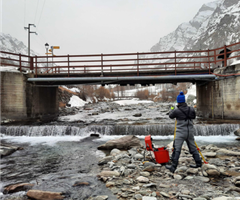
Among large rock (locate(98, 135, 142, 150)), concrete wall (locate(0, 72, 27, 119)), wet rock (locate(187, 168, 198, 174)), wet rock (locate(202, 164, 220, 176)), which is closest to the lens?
wet rock (locate(202, 164, 220, 176))

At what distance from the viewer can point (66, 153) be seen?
26.8 ft

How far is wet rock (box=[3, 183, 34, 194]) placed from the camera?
4543 mm

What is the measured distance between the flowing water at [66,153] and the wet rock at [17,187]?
0.49 feet

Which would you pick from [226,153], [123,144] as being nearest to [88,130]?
[123,144]

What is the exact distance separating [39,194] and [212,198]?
3766mm

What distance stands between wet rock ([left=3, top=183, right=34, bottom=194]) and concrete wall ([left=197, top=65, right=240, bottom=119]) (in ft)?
43.1

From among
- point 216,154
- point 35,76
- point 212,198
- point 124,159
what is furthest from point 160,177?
point 35,76

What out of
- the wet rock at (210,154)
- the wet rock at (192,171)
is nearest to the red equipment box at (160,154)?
the wet rock at (192,171)

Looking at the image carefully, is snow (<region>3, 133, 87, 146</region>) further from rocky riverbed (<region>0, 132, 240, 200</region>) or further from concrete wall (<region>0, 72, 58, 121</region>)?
rocky riverbed (<region>0, 132, 240, 200</region>)

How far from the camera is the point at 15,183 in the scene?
5.04m

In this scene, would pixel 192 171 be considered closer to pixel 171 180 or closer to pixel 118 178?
pixel 171 180

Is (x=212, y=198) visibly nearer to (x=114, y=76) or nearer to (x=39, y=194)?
(x=39, y=194)

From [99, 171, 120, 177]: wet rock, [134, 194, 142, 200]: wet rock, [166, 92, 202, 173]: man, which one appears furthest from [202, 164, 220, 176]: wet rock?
[99, 171, 120, 177]: wet rock

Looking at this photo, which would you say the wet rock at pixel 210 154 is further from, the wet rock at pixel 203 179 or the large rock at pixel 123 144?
the large rock at pixel 123 144
